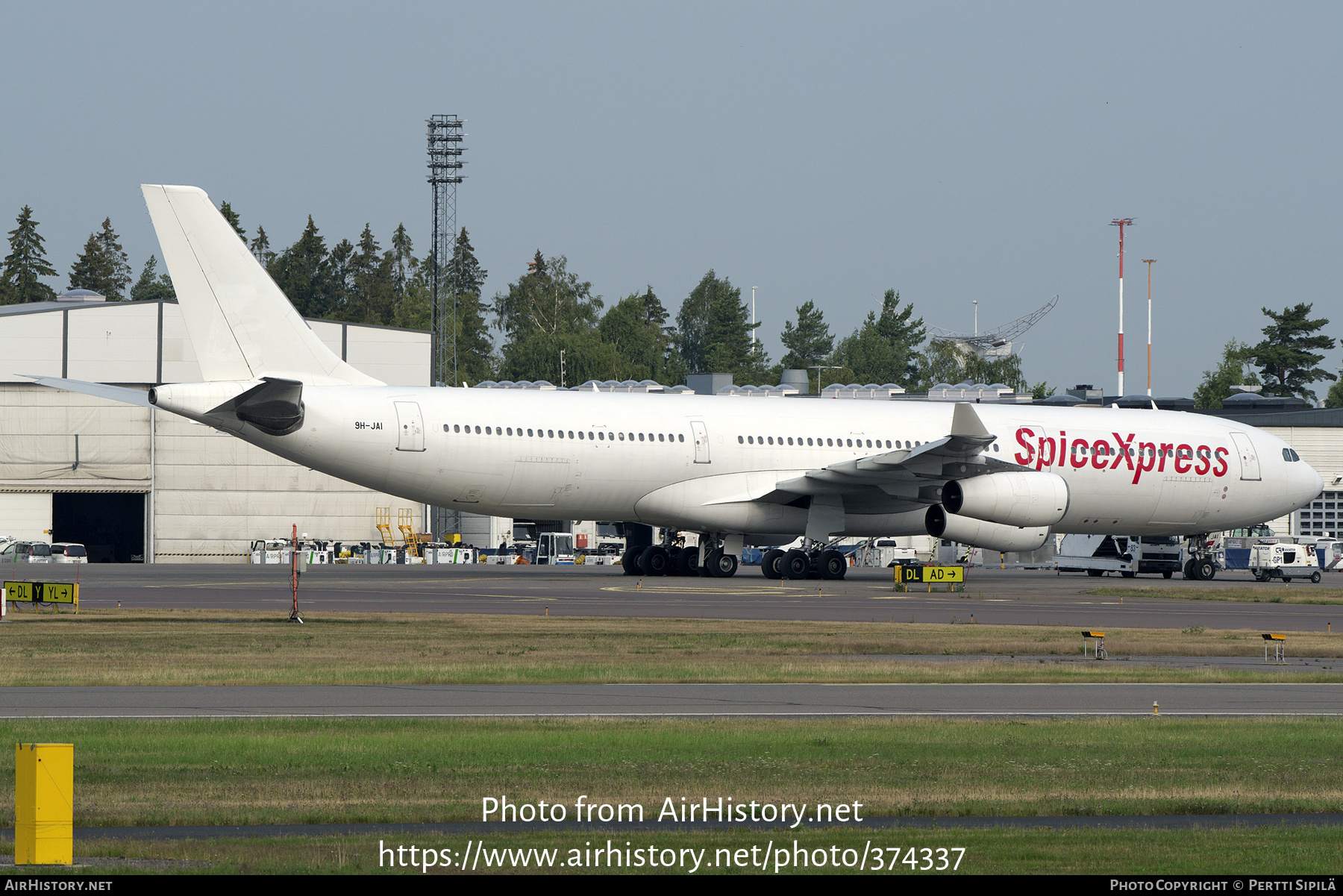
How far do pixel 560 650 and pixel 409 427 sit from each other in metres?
16.7

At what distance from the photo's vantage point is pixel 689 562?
146 feet

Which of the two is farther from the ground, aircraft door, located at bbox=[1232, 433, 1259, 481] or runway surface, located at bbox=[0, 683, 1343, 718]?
aircraft door, located at bbox=[1232, 433, 1259, 481]

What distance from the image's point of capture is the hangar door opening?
7831 centimetres

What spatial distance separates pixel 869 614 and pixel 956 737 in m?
15.9

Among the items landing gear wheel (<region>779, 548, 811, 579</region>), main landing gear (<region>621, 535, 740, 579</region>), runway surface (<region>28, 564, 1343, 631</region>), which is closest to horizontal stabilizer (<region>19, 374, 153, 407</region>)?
runway surface (<region>28, 564, 1343, 631</region>)

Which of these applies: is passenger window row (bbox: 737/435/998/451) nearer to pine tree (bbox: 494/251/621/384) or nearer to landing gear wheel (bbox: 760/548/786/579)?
landing gear wheel (bbox: 760/548/786/579)

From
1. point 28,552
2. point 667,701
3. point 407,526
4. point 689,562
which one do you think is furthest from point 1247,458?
point 28,552

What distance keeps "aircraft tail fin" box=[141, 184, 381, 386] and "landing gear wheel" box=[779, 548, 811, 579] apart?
13486mm

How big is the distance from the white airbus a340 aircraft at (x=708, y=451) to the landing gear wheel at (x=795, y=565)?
0.06 metres

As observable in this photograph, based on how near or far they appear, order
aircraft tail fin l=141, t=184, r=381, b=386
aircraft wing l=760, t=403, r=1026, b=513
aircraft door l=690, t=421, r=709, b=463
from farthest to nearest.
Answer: aircraft door l=690, t=421, r=709, b=463
aircraft wing l=760, t=403, r=1026, b=513
aircraft tail fin l=141, t=184, r=381, b=386

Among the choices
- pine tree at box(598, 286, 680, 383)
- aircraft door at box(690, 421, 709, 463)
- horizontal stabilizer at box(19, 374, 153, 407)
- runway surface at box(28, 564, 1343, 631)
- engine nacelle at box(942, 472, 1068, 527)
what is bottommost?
runway surface at box(28, 564, 1343, 631)

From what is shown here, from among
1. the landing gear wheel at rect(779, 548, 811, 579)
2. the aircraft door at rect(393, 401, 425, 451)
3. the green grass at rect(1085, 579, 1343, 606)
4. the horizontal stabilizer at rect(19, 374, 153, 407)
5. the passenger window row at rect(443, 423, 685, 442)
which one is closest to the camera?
the horizontal stabilizer at rect(19, 374, 153, 407)

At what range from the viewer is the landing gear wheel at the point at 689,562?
4444 cm

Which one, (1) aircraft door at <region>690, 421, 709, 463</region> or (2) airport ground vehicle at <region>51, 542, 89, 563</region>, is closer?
(1) aircraft door at <region>690, 421, 709, 463</region>
